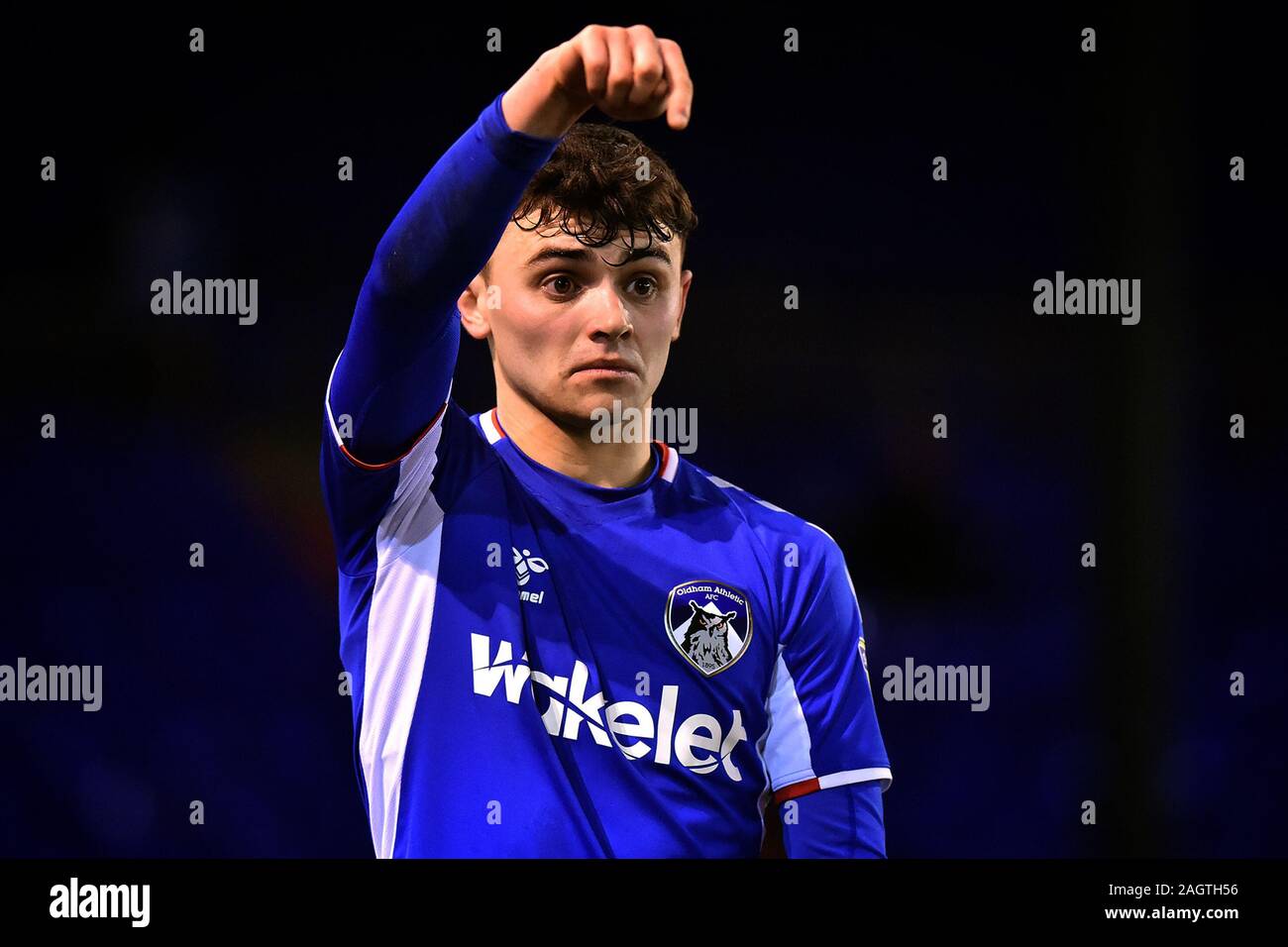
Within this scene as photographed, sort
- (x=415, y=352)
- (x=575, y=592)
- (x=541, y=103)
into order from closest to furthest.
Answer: (x=541, y=103) → (x=415, y=352) → (x=575, y=592)

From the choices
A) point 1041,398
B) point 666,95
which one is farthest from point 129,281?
point 1041,398

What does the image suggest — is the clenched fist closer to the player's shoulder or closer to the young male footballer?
the young male footballer

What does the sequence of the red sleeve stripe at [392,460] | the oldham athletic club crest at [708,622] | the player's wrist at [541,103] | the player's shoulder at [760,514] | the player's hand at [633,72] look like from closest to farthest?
the player's hand at [633,72] → the player's wrist at [541,103] → the red sleeve stripe at [392,460] → the oldham athletic club crest at [708,622] → the player's shoulder at [760,514]

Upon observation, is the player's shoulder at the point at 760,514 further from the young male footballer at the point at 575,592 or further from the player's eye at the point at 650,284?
the player's eye at the point at 650,284

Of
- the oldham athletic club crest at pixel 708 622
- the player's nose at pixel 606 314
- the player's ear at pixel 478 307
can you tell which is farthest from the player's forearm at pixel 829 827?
the player's ear at pixel 478 307

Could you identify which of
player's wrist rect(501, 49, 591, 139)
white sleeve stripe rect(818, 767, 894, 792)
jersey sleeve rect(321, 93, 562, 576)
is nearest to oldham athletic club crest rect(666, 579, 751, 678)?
white sleeve stripe rect(818, 767, 894, 792)

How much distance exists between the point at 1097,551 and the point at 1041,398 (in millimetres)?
336

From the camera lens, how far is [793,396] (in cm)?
293

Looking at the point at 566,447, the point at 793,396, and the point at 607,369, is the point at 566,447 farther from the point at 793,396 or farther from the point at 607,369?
the point at 793,396

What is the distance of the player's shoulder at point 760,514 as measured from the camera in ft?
7.76

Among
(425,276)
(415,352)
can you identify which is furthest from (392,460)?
(425,276)

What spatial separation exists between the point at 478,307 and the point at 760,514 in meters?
0.58

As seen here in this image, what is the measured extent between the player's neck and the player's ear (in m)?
0.11

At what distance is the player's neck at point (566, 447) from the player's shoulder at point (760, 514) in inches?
5.1
